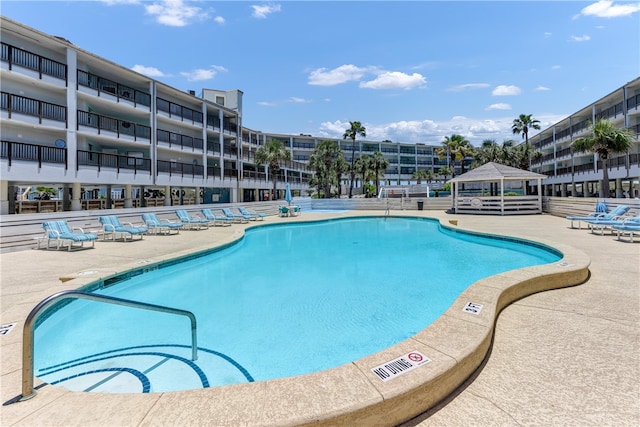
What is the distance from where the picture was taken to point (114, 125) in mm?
19344

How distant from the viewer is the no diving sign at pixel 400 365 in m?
2.59

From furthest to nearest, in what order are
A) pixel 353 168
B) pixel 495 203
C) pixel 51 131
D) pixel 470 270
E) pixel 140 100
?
1. pixel 353 168
2. pixel 495 203
3. pixel 140 100
4. pixel 51 131
5. pixel 470 270

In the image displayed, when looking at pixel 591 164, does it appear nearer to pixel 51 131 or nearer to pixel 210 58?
pixel 210 58

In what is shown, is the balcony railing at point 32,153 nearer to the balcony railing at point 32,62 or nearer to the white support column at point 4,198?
the white support column at point 4,198

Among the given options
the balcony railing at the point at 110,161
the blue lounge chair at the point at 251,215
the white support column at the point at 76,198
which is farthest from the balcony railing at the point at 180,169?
the blue lounge chair at the point at 251,215

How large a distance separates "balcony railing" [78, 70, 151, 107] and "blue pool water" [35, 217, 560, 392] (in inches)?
590

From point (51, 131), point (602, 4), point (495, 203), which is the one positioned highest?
point (602, 4)

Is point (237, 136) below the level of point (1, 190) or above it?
above

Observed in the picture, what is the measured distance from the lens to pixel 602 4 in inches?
400

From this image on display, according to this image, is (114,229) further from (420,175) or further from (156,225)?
(420,175)

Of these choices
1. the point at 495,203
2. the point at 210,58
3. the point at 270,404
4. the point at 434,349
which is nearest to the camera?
the point at 270,404

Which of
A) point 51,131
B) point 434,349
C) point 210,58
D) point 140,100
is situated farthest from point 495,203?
point 51,131

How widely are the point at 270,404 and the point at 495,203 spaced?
25389 millimetres

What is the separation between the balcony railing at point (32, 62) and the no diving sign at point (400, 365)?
2039 centimetres
